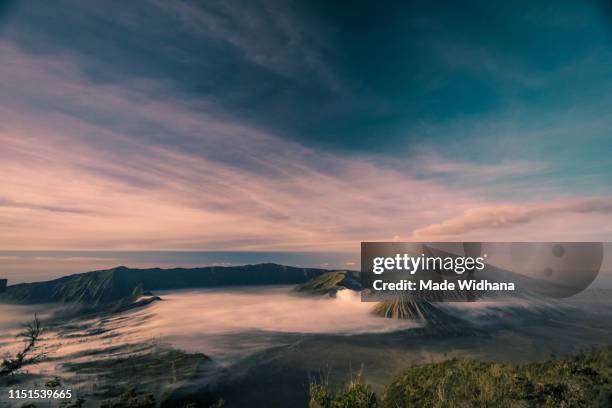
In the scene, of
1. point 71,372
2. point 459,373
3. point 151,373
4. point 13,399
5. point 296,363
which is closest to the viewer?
point 459,373

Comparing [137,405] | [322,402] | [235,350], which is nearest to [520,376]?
[322,402]

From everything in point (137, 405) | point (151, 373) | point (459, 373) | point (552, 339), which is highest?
point (459, 373)

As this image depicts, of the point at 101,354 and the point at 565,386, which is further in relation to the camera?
the point at 101,354

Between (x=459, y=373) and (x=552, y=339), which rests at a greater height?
(x=459, y=373)

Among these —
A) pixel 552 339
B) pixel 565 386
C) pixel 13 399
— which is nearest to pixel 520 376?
pixel 565 386

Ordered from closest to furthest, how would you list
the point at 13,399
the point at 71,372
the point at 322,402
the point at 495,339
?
the point at 322,402 → the point at 13,399 → the point at 71,372 → the point at 495,339

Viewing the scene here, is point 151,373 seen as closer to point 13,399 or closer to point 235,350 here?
point 13,399
